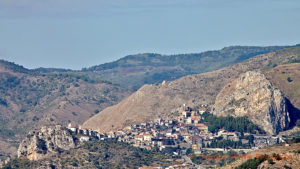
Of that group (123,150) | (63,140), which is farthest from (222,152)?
(63,140)

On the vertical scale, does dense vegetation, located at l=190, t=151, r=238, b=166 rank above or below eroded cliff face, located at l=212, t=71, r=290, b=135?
below

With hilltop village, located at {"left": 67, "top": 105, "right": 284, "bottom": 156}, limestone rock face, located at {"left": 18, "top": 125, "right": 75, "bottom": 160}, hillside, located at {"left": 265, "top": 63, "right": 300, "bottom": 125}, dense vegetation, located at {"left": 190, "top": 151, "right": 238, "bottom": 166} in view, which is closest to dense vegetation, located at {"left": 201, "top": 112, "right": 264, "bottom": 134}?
hilltop village, located at {"left": 67, "top": 105, "right": 284, "bottom": 156}

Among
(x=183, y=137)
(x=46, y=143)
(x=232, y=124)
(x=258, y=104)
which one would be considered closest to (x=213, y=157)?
(x=183, y=137)

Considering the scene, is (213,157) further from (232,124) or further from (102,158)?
(232,124)

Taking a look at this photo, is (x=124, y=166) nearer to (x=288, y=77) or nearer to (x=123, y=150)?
(x=123, y=150)

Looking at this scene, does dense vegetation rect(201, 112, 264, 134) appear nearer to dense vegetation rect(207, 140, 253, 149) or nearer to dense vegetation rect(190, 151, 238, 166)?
dense vegetation rect(207, 140, 253, 149)

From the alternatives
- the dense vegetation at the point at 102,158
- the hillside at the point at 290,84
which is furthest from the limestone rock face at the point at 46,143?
the hillside at the point at 290,84

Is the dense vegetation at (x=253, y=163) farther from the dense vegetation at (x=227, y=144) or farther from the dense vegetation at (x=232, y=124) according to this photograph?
the dense vegetation at (x=232, y=124)
